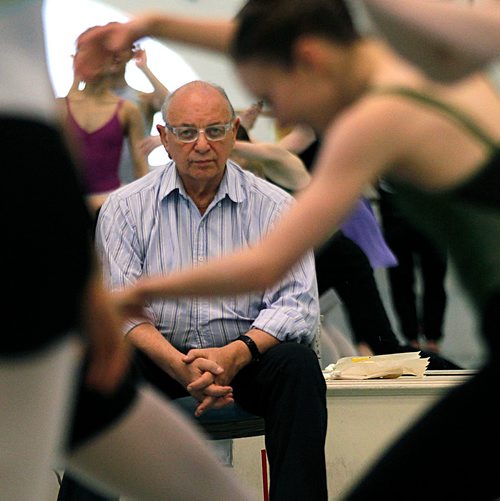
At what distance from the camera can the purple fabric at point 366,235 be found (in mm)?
5254

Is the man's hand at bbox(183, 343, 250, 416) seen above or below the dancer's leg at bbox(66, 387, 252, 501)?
below

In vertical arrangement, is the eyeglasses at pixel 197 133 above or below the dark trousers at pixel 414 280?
above

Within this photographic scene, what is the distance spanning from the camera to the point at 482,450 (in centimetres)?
167

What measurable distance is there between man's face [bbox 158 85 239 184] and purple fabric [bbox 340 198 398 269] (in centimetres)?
170

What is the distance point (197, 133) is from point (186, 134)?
3 centimetres

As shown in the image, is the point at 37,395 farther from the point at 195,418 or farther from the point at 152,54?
the point at 152,54

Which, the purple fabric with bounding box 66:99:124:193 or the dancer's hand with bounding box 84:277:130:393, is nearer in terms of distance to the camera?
the dancer's hand with bounding box 84:277:130:393

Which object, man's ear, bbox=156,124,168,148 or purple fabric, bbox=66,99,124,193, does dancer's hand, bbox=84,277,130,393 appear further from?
purple fabric, bbox=66,99,124,193

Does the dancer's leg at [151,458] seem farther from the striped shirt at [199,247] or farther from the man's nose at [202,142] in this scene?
the man's nose at [202,142]

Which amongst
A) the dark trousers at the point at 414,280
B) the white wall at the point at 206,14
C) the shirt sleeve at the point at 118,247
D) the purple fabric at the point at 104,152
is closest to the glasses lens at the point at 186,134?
the shirt sleeve at the point at 118,247

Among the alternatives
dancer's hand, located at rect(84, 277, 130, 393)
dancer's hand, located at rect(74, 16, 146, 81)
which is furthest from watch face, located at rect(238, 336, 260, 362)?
dancer's hand, located at rect(84, 277, 130, 393)

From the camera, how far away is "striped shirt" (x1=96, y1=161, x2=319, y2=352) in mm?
3410

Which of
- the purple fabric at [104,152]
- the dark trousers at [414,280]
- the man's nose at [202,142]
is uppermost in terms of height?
the man's nose at [202,142]

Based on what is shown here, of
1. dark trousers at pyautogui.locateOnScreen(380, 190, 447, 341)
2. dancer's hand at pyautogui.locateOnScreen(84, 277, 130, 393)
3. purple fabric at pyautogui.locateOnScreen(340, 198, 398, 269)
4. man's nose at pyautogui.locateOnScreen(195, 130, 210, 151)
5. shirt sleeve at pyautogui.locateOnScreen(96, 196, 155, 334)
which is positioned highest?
dancer's hand at pyautogui.locateOnScreen(84, 277, 130, 393)
